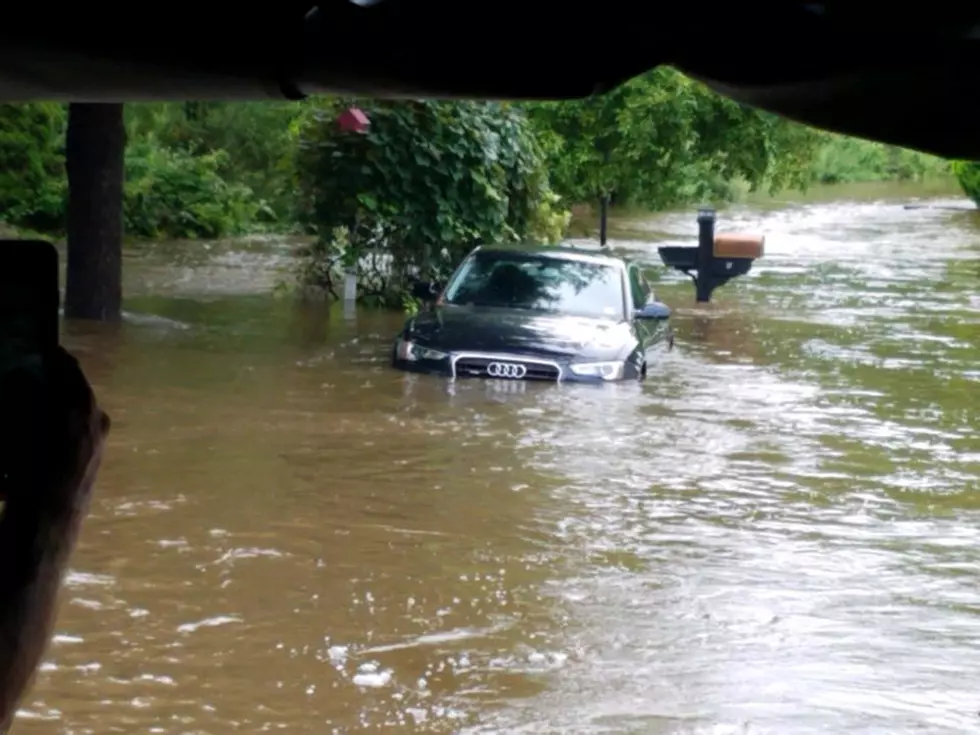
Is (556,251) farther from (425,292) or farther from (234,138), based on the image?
(234,138)

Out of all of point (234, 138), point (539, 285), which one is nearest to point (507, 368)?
point (539, 285)

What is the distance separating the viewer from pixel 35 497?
3240 millimetres

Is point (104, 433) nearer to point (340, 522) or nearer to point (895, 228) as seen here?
point (340, 522)

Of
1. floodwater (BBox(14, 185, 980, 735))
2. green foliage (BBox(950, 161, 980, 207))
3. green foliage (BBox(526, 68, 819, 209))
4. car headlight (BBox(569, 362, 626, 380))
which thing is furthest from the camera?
green foliage (BBox(950, 161, 980, 207))

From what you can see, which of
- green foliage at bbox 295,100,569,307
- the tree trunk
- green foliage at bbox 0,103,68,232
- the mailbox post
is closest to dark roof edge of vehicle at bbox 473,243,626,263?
green foliage at bbox 295,100,569,307

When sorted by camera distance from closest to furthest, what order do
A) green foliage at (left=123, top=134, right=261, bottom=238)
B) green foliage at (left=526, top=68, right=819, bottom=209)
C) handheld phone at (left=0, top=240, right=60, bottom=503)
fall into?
handheld phone at (left=0, top=240, right=60, bottom=503) → green foliage at (left=526, top=68, right=819, bottom=209) → green foliage at (left=123, top=134, right=261, bottom=238)

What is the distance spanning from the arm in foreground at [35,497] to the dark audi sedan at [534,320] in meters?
9.56

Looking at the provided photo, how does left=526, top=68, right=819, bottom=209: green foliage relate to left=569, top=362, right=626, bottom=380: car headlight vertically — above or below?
above

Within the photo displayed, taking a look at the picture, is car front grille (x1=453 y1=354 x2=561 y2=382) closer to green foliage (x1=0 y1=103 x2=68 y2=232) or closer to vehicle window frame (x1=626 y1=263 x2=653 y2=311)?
vehicle window frame (x1=626 y1=263 x2=653 y2=311)

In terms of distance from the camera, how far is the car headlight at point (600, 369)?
13.0 m

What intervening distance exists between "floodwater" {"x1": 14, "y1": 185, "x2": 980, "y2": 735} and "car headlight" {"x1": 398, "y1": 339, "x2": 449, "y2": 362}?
0.24m

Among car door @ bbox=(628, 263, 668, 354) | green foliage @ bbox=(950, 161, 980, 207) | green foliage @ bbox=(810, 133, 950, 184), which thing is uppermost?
green foliage @ bbox=(810, 133, 950, 184)

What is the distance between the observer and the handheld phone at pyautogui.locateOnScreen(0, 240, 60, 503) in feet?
10.5

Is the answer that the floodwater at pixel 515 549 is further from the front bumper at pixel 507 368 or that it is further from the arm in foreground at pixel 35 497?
the arm in foreground at pixel 35 497
